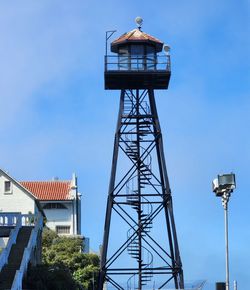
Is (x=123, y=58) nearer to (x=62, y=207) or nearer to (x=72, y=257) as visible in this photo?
(x=72, y=257)

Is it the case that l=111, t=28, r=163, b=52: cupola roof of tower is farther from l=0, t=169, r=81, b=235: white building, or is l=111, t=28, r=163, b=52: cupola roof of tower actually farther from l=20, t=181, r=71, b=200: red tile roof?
l=20, t=181, r=71, b=200: red tile roof

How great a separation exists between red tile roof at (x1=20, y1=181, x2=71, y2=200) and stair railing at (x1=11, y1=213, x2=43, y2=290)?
34.3m

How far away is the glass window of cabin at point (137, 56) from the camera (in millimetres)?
43062

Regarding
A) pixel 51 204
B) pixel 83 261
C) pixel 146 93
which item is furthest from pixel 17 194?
pixel 146 93

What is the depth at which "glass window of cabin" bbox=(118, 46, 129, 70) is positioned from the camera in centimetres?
4303

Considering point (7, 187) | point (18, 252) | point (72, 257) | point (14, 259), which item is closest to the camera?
point (14, 259)

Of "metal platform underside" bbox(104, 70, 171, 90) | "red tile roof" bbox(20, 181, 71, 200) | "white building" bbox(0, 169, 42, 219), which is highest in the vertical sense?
"red tile roof" bbox(20, 181, 71, 200)

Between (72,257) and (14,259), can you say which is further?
(72,257)

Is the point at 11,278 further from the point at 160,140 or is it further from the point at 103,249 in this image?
the point at 160,140

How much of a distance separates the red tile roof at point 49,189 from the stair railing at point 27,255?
112 ft

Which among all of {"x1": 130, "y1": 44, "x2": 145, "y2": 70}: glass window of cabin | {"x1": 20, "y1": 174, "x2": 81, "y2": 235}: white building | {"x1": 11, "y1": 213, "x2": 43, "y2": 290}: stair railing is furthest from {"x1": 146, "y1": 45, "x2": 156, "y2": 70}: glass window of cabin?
{"x1": 20, "y1": 174, "x2": 81, "y2": 235}: white building

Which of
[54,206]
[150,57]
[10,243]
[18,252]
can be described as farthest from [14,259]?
[54,206]

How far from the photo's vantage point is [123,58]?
4347cm

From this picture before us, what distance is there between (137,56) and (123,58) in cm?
74
